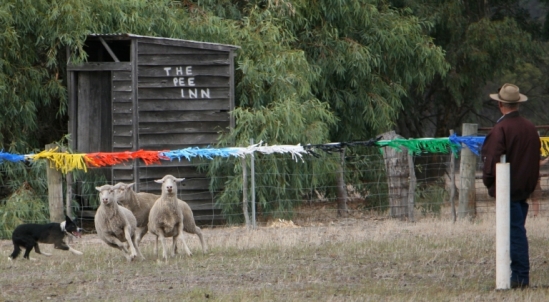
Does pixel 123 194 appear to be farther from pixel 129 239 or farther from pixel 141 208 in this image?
pixel 129 239

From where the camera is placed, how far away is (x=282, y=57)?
18438mm

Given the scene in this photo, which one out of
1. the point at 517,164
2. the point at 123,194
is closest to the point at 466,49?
the point at 123,194

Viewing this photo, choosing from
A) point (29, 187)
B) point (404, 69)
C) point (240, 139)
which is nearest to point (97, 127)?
point (29, 187)

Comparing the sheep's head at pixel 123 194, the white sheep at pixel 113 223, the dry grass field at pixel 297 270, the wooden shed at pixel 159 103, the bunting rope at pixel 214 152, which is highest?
the wooden shed at pixel 159 103

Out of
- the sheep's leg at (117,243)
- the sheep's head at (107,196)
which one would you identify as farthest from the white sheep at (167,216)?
the sheep's head at (107,196)

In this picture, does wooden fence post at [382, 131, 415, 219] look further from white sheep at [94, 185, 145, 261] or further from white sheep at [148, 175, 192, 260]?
white sheep at [94, 185, 145, 261]

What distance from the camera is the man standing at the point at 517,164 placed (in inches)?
345

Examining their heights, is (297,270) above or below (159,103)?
below

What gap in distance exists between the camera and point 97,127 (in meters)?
18.2

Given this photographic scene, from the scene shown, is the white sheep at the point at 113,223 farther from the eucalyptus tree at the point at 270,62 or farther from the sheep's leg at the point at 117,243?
the eucalyptus tree at the point at 270,62

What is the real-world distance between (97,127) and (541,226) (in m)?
8.75

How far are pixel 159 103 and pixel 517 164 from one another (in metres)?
9.96

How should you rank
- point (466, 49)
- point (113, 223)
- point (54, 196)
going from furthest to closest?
point (466, 49) → point (54, 196) → point (113, 223)

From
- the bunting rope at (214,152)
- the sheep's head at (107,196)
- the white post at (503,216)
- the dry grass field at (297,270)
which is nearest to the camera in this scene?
the white post at (503,216)
